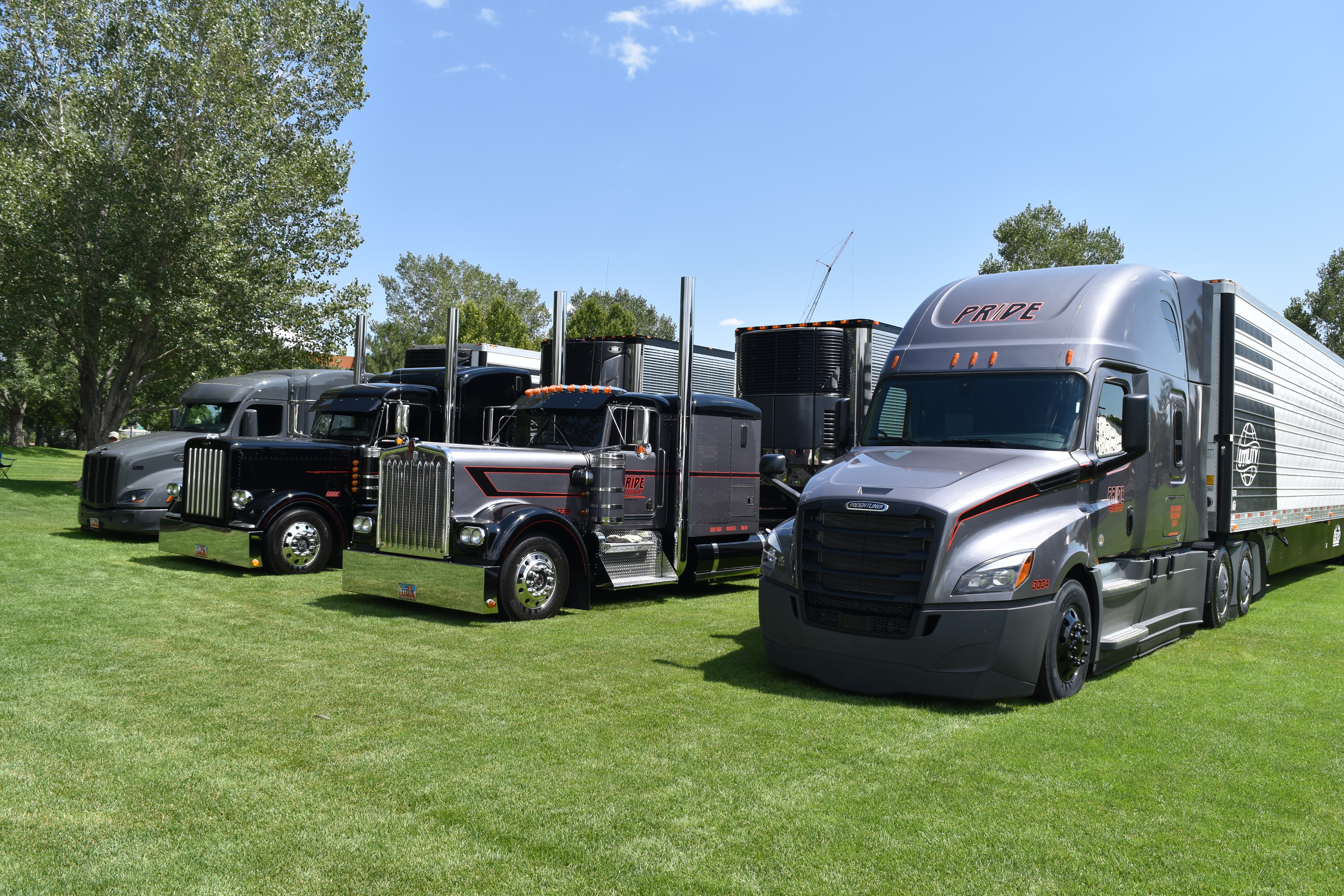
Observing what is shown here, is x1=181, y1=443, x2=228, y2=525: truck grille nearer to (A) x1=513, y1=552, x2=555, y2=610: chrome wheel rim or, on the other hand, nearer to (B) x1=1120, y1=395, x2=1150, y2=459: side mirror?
(A) x1=513, y1=552, x2=555, y2=610: chrome wheel rim

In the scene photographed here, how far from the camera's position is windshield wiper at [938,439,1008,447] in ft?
25.1

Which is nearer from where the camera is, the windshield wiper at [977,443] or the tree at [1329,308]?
the windshield wiper at [977,443]

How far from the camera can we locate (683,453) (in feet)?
38.9

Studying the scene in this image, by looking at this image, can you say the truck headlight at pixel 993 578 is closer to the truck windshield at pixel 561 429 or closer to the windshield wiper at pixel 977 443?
the windshield wiper at pixel 977 443

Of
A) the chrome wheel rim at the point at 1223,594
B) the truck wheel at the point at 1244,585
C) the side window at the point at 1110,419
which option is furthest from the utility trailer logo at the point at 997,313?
the truck wheel at the point at 1244,585

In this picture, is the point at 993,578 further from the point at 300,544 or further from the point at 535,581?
the point at 300,544

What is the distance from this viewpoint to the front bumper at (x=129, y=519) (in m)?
16.1

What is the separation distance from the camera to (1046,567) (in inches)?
269

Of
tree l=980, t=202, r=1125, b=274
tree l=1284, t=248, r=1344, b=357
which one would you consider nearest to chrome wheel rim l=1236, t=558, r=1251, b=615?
tree l=980, t=202, r=1125, b=274

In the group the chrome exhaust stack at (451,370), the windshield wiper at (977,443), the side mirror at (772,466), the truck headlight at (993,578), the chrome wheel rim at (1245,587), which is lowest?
the chrome wheel rim at (1245,587)

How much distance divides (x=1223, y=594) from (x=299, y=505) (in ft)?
37.8

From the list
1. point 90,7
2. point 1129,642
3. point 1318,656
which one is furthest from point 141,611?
→ point 90,7

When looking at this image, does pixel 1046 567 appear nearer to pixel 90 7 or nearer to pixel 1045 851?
pixel 1045 851

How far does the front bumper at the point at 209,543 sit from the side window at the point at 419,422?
277 cm
